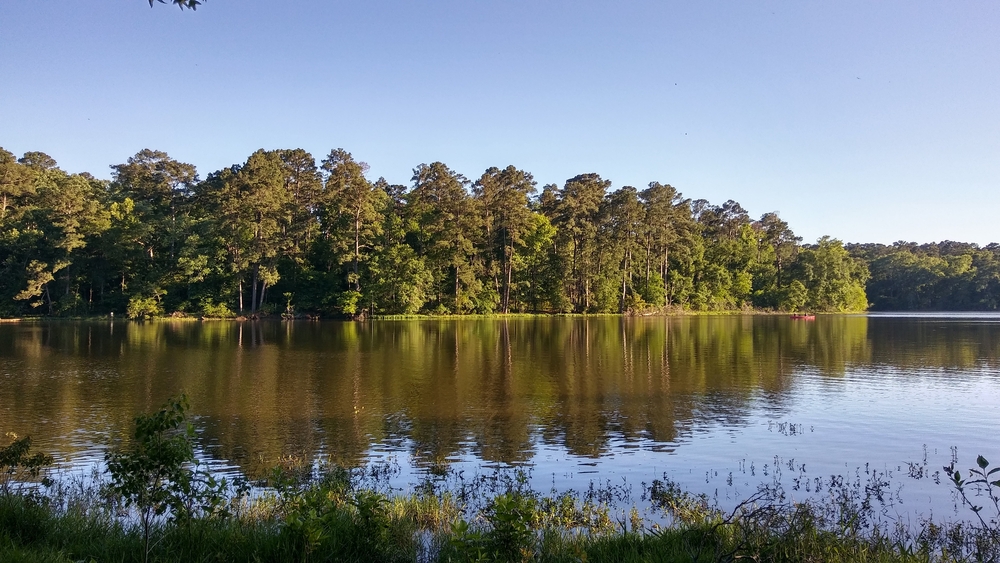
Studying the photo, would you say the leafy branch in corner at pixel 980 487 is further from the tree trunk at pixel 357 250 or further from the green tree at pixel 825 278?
the green tree at pixel 825 278

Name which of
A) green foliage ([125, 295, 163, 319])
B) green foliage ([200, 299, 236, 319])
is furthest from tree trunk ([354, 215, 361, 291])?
green foliage ([125, 295, 163, 319])

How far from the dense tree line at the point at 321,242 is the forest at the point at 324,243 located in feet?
0.69

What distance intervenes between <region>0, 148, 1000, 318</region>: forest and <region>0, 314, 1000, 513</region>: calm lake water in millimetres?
36028

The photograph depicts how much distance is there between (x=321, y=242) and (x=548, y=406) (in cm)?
6701

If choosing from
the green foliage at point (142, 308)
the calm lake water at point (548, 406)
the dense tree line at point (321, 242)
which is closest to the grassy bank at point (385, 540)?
the calm lake water at point (548, 406)

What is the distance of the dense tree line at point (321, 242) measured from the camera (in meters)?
70.6

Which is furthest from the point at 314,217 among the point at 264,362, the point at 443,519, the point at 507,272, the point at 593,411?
the point at 443,519

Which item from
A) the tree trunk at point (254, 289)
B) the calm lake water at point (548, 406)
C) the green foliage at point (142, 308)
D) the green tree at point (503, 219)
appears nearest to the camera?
the calm lake water at point (548, 406)

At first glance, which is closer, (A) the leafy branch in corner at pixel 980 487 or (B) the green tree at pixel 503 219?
(A) the leafy branch in corner at pixel 980 487

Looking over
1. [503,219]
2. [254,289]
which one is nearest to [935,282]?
[503,219]

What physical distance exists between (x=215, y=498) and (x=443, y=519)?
10.9 ft

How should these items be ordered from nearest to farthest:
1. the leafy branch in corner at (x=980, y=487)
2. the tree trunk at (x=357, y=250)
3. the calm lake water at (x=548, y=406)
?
the leafy branch in corner at (x=980, y=487), the calm lake water at (x=548, y=406), the tree trunk at (x=357, y=250)

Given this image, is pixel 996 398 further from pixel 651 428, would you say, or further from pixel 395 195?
pixel 395 195

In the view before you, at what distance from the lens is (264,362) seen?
98.7 feet
